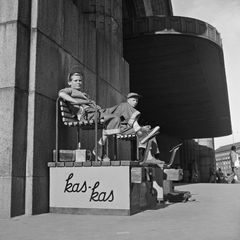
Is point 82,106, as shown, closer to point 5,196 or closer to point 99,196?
point 99,196

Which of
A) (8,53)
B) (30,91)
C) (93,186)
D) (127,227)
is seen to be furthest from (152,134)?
(127,227)

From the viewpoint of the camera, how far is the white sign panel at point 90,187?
6656 millimetres

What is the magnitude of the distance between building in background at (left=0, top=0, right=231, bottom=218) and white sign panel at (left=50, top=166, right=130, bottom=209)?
24 cm

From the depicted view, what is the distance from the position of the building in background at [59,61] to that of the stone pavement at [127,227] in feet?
2.46

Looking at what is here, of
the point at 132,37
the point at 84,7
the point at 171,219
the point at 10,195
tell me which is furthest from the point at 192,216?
the point at 132,37

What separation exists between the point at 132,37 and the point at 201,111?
15.6 meters

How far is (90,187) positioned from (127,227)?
163cm

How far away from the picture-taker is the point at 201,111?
31953 mm

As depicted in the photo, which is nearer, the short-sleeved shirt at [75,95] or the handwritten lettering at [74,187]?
the handwritten lettering at [74,187]

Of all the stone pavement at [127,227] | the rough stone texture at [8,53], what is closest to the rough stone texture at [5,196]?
the stone pavement at [127,227]

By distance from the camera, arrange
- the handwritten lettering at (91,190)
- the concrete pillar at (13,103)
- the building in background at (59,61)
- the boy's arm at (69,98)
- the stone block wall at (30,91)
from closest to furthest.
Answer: the concrete pillar at (13,103) → the stone block wall at (30,91) → the building in background at (59,61) → the handwritten lettering at (91,190) → the boy's arm at (69,98)

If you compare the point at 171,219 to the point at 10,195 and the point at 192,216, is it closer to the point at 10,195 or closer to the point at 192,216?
the point at 192,216

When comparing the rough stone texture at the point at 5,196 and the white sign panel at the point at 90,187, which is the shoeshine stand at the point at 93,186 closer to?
the white sign panel at the point at 90,187

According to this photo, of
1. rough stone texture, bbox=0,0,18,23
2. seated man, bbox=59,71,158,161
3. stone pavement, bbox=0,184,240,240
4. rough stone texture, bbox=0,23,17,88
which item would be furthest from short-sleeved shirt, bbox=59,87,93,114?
stone pavement, bbox=0,184,240,240
